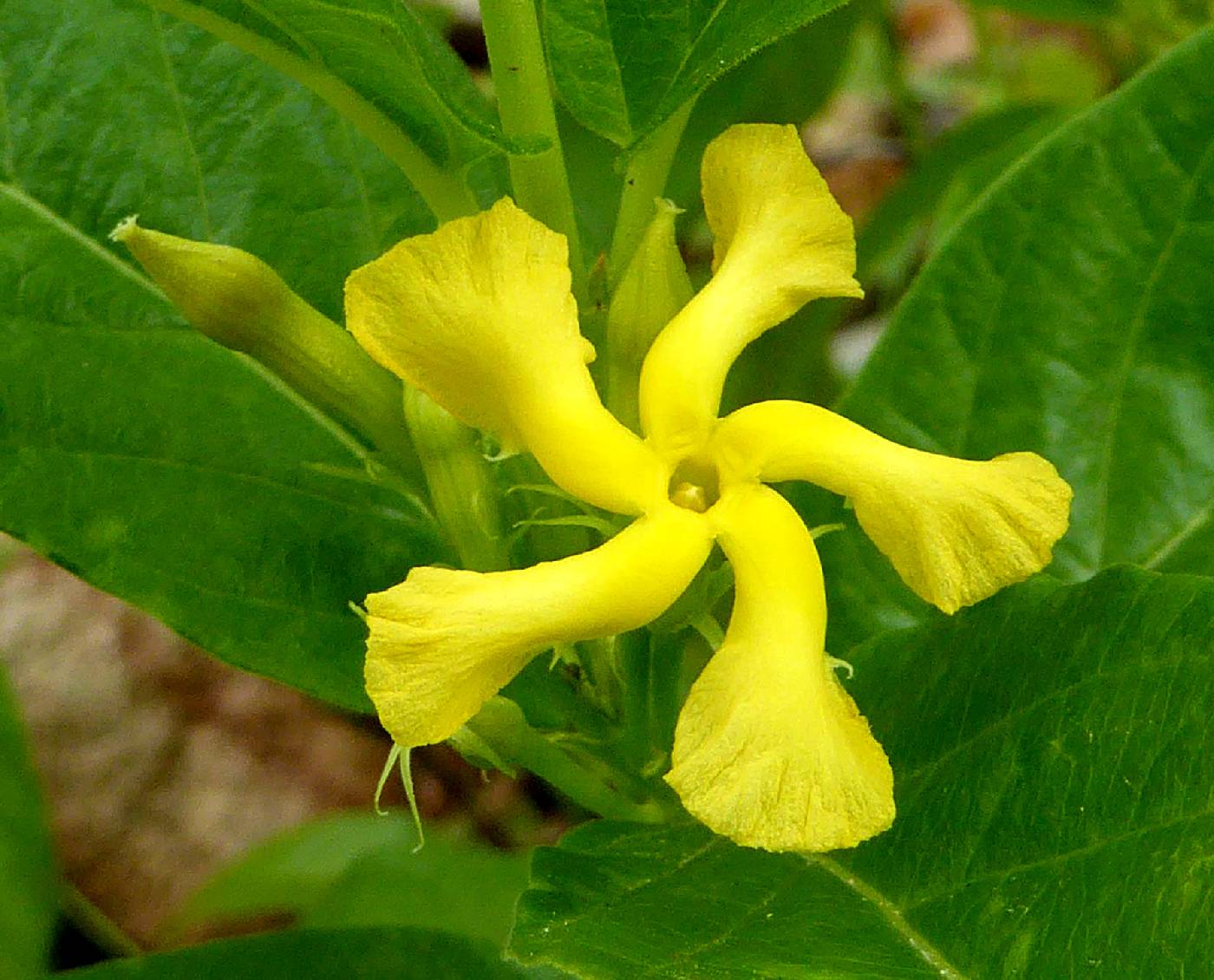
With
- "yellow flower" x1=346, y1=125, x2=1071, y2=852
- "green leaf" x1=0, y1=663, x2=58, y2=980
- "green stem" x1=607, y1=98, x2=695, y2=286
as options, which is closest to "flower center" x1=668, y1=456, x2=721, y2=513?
"yellow flower" x1=346, y1=125, x2=1071, y2=852

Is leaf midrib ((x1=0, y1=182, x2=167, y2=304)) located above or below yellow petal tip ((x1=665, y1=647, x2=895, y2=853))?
above

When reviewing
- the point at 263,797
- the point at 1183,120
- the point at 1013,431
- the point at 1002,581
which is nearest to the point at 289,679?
Answer: the point at 1002,581

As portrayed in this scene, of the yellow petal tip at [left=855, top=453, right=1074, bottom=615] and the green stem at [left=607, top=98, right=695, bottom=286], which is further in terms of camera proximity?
the green stem at [left=607, top=98, right=695, bottom=286]

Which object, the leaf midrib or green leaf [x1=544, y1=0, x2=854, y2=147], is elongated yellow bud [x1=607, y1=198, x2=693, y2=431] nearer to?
green leaf [x1=544, y1=0, x2=854, y2=147]

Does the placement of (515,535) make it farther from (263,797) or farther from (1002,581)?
(263,797)

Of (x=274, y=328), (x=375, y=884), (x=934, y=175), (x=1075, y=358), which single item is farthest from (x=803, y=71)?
(x=274, y=328)

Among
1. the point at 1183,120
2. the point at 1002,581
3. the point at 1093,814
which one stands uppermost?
the point at 1183,120

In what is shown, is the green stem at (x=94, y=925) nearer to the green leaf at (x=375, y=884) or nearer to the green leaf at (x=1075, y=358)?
the green leaf at (x=375, y=884)
